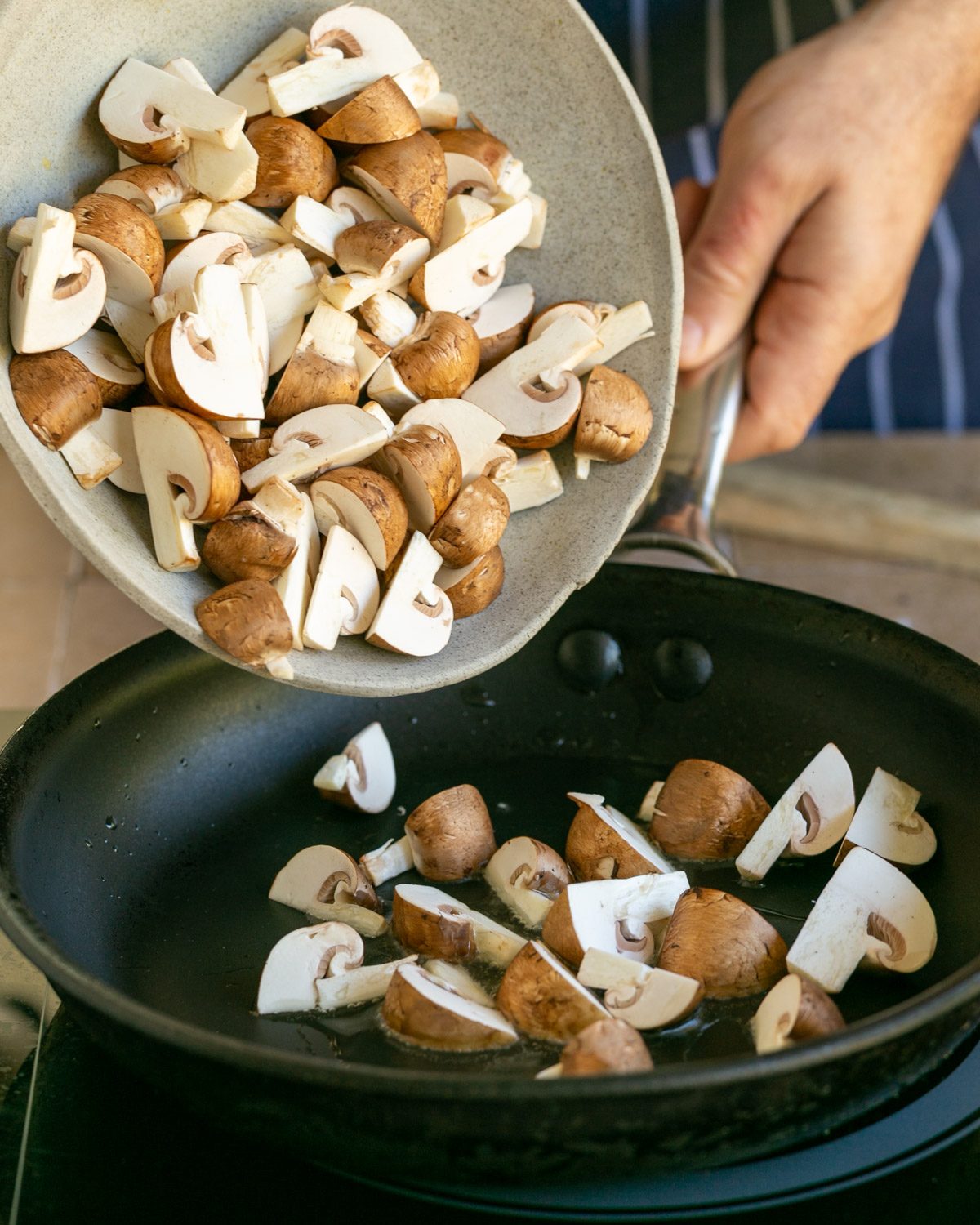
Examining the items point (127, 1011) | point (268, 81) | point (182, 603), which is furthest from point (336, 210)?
point (127, 1011)

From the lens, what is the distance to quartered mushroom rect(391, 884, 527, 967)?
809 millimetres

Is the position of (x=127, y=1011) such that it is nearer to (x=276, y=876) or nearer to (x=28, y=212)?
(x=276, y=876)

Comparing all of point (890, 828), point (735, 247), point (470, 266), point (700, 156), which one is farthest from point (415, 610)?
point (700, 156)

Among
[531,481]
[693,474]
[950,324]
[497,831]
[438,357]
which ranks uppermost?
[438,357]

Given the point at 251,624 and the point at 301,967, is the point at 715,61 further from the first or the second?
the point at 301,967

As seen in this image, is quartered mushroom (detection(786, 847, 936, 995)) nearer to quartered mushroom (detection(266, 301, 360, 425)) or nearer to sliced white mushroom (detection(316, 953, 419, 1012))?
sliced white mushroom (detection(316, 953, 419, 1012))

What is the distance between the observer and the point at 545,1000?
2.37 feet

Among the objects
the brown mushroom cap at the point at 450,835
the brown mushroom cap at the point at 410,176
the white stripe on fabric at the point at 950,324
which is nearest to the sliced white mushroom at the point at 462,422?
the brown mushroom cap at the point at 410,176

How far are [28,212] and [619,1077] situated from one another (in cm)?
62

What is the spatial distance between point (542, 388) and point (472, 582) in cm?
16

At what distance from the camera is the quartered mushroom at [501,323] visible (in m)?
0.97

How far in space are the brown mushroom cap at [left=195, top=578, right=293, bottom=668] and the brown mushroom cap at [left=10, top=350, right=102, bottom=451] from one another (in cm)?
13

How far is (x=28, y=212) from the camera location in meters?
0.81

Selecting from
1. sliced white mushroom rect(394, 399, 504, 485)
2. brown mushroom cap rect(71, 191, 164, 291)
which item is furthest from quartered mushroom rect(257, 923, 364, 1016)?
brown mushroom cap rect(71, 191, 164, 291)
